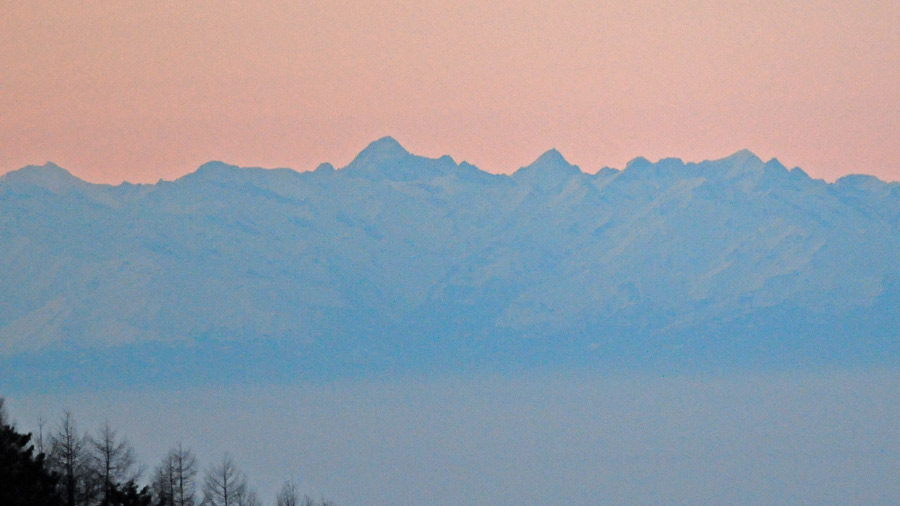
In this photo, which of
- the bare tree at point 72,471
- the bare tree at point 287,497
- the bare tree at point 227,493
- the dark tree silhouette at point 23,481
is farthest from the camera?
the bare tree at point 287,497

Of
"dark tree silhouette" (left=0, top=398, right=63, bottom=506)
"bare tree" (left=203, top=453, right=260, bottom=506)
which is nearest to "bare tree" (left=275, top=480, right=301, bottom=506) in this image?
"bare tree" (left=203, top=453, right=260, bottom=506)

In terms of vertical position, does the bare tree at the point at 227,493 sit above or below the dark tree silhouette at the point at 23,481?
above

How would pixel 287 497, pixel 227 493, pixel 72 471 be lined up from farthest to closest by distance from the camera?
1. pixel 227 493
2. pixel 287 497
3. pixel 72 471

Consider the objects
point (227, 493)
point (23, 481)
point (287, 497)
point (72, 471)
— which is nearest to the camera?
point (23, 481)

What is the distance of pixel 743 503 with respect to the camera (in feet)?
396

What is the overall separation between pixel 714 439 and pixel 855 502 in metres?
55.6

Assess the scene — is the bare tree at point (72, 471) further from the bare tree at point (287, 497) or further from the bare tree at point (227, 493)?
the bare tree at point (287, 497)

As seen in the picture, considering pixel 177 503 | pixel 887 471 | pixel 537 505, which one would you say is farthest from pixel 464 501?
pixel 177 503

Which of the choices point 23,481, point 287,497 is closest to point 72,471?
point 287,497

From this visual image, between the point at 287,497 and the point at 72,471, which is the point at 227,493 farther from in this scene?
the point at 72,471

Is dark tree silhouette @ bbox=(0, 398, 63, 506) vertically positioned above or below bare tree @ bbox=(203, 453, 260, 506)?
below

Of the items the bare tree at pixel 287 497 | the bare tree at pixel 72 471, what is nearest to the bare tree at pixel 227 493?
the bare tree at pixel 287 497

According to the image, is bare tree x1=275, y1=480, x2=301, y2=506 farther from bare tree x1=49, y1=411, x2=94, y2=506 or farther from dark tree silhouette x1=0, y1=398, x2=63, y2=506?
dark tree silhouette x1=0, y1=398, x2=63, y2=506

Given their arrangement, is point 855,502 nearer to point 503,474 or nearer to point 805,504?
point 805,504
